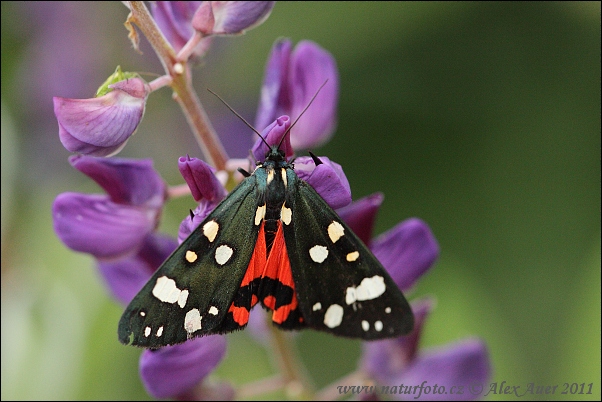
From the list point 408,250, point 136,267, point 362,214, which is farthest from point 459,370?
point 136,267

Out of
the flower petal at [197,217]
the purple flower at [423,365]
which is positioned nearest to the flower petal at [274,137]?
the flower petal at [197,217]

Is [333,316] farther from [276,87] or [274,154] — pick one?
[276,87]

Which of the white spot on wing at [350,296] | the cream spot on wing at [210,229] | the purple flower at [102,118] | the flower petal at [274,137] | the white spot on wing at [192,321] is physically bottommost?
the white spot on wing at [350,296]

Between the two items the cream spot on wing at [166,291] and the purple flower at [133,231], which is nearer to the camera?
the cream spot on wing at [166,291]

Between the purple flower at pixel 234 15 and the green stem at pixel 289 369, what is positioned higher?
the purple flower at pixel 234 15

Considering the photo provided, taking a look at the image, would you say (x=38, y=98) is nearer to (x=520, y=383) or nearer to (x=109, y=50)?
(x=109, y=50)

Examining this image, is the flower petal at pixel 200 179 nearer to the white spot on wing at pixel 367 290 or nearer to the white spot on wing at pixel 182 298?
the white spot on wing at pixel 182 298

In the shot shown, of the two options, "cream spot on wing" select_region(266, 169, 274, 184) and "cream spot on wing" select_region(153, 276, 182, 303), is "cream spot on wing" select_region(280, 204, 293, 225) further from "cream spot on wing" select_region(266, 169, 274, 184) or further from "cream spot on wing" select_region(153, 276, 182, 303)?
"cream spot on wing" select_region(153, 276, 182, 303)
